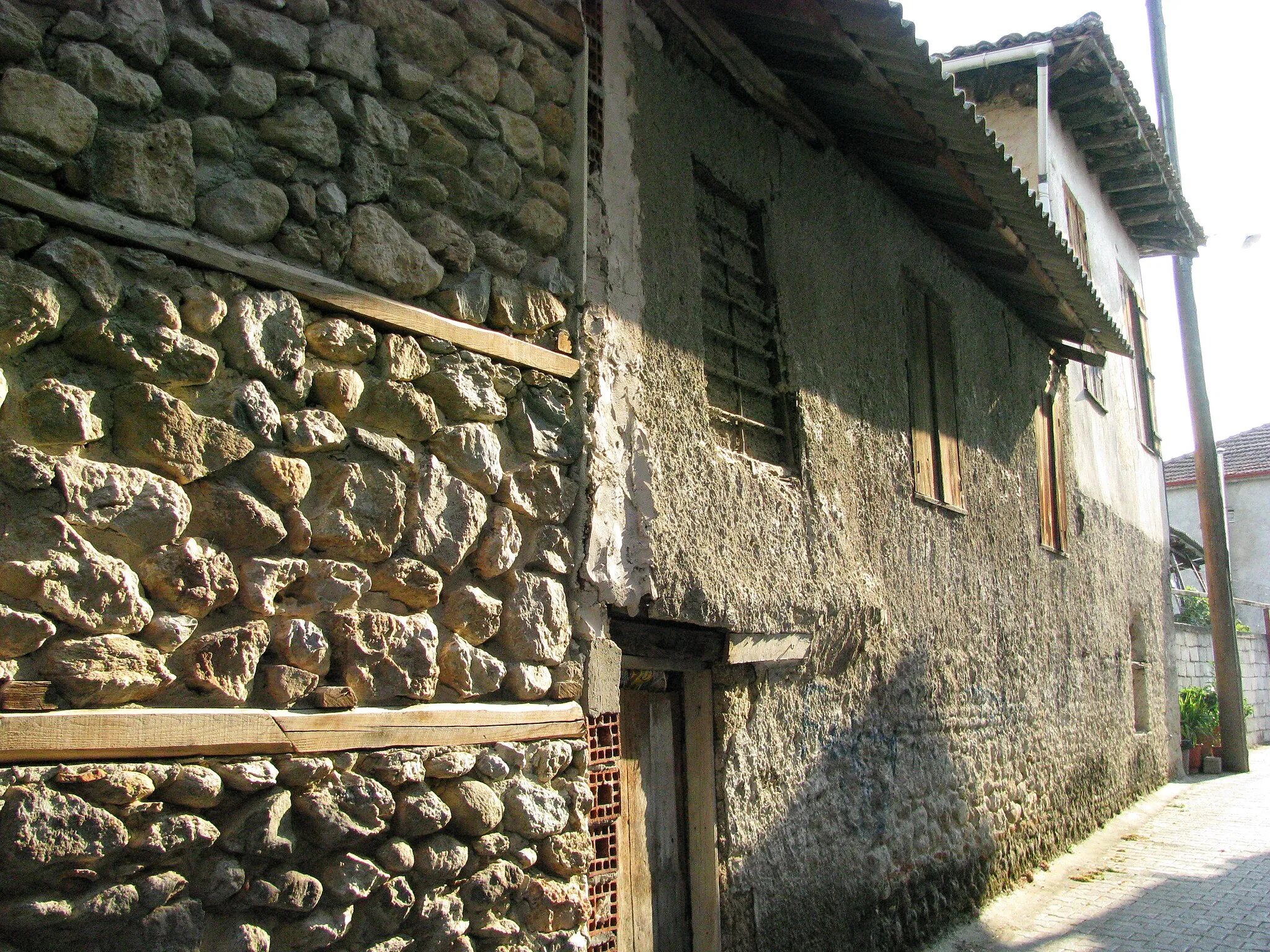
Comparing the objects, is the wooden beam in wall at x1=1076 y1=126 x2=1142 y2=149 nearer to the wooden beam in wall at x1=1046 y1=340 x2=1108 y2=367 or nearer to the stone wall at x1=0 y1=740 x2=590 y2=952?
the wooden beam in wall at x1=1046 y1=340 x2=1108 y2=367

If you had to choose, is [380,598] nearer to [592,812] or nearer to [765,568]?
[592,812]

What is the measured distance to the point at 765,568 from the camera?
455 cm

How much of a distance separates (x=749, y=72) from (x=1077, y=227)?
7.59 m

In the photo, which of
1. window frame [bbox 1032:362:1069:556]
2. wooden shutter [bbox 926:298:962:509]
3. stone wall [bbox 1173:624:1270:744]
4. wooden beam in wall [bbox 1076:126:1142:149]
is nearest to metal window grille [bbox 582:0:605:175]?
wooden shutter [bbox 926:298:962:509]

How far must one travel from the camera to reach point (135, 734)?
231 centimetres

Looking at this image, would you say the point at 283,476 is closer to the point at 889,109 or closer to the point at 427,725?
the point at 427,725

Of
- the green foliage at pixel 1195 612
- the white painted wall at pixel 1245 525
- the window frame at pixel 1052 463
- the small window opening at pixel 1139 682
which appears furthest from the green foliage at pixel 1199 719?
the white painted wall at pixel 1245 525

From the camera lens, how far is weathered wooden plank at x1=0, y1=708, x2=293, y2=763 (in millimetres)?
2158

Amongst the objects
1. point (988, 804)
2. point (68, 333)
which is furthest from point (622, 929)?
point (988, 804)

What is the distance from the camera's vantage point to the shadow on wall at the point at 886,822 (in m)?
4.37

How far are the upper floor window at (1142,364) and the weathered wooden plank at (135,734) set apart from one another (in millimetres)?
12590

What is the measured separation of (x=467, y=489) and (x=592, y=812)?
129 cm

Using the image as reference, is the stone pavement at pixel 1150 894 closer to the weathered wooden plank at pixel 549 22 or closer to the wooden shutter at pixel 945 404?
the wooden shutter at pixel 945 404

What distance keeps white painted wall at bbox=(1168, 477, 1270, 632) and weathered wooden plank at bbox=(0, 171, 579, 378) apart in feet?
78.7
